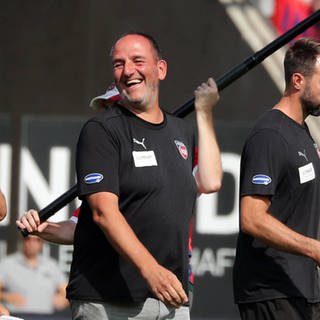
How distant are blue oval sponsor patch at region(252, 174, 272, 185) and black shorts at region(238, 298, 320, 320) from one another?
51 centimetres

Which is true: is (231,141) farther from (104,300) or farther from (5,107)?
(104,300)

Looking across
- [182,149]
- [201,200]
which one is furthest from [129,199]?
[201,200]

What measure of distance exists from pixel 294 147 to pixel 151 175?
0.79m

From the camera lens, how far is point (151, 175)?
13.9 feet

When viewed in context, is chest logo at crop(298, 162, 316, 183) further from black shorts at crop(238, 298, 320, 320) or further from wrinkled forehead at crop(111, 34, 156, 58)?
wrinkled forehead at crop(111, 34, 156, 58)

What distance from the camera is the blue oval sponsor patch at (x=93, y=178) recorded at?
13.6 ft

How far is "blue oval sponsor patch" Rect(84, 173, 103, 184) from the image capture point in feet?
13.6

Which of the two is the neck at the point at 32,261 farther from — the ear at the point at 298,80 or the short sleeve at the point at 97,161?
the short sleeve at the point at 97,161

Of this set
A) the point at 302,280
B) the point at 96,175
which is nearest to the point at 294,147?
the point at 302,280

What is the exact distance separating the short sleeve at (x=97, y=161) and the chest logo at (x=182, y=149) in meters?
0.32

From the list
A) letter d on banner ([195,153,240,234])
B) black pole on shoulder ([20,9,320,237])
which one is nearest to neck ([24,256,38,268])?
letter d on banner ([195,153,240,234])

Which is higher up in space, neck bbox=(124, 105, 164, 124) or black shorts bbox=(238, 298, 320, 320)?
neck bbox=(124, 105, 164, 124)

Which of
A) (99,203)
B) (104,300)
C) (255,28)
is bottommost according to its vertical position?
(104,300)

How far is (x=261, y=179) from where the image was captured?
4.64m
